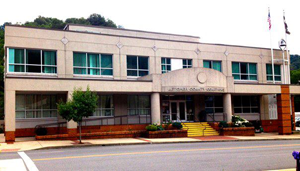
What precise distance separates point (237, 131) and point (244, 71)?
908cm

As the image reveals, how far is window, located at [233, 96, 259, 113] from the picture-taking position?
115ft

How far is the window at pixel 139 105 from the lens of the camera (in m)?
29.8

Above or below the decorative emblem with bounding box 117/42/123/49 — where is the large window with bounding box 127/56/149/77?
below

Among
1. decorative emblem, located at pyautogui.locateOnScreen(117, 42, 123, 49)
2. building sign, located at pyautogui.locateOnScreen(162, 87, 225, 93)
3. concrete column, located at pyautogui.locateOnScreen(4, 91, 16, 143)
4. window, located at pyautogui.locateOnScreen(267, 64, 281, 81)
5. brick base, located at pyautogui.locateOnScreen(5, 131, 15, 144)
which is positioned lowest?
brick base, located at pyautogui.locateOnScreen(5, 131, 15, 144)

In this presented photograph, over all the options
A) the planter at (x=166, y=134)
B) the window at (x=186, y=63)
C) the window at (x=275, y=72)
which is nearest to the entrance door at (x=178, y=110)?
the window at (x=186, y=63)

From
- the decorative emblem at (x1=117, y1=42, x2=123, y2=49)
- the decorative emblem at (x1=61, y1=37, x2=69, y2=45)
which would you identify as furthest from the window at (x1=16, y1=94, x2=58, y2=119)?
the decorative emblem at (x1=117, y1=42, x2=123, y2=49)

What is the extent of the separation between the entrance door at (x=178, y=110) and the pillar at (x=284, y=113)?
30.6 feet

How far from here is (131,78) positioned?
29.4 m

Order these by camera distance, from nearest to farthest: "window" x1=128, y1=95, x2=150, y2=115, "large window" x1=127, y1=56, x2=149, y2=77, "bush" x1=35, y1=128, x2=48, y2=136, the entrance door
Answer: "bush" x1=35, y1=128, x2=48, y2=136, "large window" x1=127, y1=56, x2=149, y2=77, "window" x1=128, y1=95, x2=150, y2=115, the entrance door

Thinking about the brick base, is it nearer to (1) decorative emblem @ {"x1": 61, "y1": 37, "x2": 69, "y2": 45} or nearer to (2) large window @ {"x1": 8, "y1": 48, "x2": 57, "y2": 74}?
(2) large window @ {"x1": 8, "y1": 48, "x2": 57, "y2": 74}

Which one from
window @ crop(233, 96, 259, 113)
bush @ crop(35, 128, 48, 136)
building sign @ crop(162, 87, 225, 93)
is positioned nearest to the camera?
bush @ crop(35, 128, 48, 136)

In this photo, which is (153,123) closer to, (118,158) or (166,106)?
(166,106)

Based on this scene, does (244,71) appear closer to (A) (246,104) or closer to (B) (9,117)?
(A) (246,104)

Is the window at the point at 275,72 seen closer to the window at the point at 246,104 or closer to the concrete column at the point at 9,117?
the window at the point at 246,104
